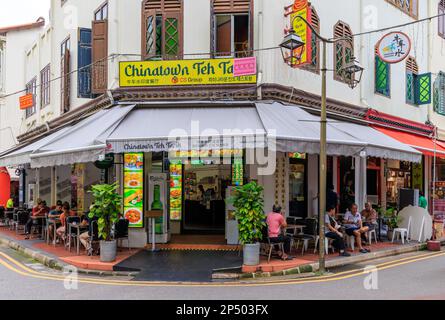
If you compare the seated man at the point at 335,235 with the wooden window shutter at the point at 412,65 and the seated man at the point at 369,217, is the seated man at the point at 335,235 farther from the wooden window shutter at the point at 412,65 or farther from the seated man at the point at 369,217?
the wooden window shutter at the point at 412,65

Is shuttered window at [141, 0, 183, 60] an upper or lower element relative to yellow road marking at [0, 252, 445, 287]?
upper

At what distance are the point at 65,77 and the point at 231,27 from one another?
7.42 m

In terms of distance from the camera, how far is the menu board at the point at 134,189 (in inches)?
456

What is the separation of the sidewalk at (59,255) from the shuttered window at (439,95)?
15720mm

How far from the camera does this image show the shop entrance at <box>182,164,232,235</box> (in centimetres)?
1370

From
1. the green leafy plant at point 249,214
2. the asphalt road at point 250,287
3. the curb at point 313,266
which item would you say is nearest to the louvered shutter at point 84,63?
Answer: the asphalt road at point 250,287

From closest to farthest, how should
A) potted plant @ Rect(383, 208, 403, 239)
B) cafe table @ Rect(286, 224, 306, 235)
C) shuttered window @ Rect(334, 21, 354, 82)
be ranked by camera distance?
1. cafe table @ Rect(286, 224, 306, 235)
2. potted plant @ Rect(383, 208, 403, 239)
3. shuttered window @ Rect(334, 21, 354, 82)

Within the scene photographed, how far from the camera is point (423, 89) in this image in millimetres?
18375

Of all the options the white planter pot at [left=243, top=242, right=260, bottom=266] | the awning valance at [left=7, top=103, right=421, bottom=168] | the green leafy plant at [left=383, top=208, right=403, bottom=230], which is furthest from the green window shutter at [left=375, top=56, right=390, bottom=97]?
the white planter pot at [left=243, top=242, right=260, bottom=266]

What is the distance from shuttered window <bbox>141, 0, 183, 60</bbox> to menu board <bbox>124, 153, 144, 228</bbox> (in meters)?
2.89

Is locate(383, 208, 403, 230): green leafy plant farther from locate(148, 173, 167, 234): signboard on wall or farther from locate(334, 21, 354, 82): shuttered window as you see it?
locate(148, 173, 167, 234): signboard on wall
